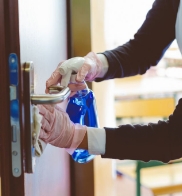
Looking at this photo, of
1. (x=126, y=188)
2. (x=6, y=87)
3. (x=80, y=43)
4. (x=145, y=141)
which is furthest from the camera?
(x=126, y=188)

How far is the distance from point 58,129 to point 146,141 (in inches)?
8.1

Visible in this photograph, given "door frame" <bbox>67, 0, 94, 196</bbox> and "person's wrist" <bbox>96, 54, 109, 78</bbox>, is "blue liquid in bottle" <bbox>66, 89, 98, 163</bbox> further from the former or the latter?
"door frame" <bbox>67, 0, 94, 196</bbox>

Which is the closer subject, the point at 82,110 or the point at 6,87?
the point at 6,87

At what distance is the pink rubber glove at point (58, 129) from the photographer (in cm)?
71

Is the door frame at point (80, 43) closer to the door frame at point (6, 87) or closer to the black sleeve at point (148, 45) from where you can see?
the black sleeve at point (148, 45)

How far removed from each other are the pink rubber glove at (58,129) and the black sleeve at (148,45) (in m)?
0.21

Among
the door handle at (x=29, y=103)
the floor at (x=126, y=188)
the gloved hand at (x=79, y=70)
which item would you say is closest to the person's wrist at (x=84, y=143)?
the gloved hand at (x=79, y=70)

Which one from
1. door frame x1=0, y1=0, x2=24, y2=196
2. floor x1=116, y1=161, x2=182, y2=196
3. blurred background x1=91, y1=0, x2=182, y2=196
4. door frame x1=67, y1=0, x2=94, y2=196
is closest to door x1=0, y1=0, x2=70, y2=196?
door frame x1=0, y1=0, x2=24, y2=196

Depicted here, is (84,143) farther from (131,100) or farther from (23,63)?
(131,100)

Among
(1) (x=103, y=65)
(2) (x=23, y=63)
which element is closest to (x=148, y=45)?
(1) (x=103, y=65)

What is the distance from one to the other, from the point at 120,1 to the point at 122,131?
1.87 metres

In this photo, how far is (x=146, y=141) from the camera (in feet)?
2.82

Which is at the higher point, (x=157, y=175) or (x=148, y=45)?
(x=148, y=45)

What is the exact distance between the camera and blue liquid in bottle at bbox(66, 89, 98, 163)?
0.93m
